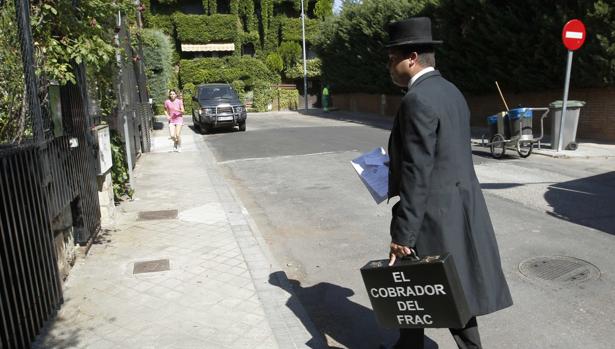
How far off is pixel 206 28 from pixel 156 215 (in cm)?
3789

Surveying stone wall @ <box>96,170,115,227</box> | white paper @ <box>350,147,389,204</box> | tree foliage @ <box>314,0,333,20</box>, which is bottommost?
stone wall @ <box>96,170,115,227</box>

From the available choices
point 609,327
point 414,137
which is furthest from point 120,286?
point 609,327

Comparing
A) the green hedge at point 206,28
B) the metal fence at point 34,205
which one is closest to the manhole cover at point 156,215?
the metal fence at point 34,205

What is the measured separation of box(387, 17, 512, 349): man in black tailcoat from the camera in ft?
8.05

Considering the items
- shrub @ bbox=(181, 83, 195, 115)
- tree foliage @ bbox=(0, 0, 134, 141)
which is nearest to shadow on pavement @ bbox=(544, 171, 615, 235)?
tree foliage @ bbox=(0, 0, 134, 141)

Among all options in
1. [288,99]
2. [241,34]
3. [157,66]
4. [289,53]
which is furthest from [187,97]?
[157,66]

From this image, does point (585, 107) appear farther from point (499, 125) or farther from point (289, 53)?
point (289, 53)

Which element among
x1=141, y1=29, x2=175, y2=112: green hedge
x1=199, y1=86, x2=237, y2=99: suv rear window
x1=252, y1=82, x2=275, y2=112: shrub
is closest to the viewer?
x1=141, y1=29, x2=175, y2=112: green hedge

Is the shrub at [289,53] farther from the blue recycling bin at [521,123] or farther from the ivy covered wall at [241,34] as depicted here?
the blue recycling bin at [521,123]

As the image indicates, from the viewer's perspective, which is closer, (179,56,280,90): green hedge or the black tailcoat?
the black tailcoat

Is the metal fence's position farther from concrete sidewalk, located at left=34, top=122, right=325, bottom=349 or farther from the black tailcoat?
the black tailcoat

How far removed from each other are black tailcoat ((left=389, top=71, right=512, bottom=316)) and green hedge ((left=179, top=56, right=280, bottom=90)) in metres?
40.2

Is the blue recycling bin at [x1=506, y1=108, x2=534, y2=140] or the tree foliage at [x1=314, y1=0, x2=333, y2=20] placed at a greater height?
the tree foliage at [x1=314, y1=0, x2=333, y2=20]

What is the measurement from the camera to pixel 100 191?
6.26 meters
